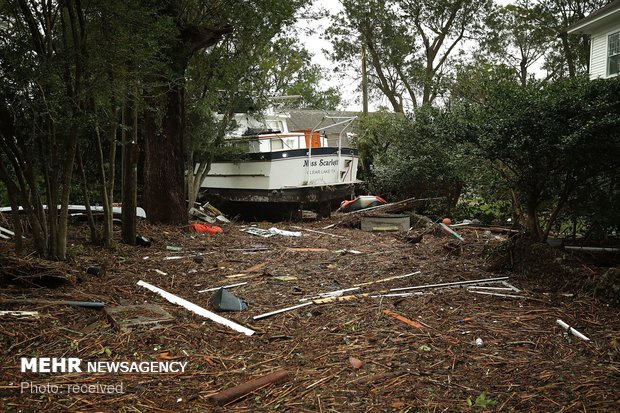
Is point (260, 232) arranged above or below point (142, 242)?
below

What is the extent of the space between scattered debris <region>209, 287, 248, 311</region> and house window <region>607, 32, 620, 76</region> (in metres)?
15.2

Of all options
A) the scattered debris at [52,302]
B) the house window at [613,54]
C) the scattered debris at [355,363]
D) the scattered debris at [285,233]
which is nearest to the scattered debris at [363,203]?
the scattered debris at [285,233]

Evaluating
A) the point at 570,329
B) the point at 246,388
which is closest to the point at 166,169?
the point at 246,388

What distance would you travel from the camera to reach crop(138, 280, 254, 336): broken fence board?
4.02 metres

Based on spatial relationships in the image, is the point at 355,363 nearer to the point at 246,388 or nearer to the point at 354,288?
the point at 246,388

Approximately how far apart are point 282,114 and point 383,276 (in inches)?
389

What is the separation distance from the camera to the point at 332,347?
3.64m

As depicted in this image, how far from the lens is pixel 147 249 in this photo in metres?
7.37

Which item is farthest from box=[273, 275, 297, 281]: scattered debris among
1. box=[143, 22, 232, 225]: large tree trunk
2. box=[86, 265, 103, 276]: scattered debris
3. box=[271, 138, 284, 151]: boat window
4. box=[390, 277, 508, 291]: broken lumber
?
box=[271, 138, 284, 151]: boat window

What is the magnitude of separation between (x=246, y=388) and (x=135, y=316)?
151 centimetres

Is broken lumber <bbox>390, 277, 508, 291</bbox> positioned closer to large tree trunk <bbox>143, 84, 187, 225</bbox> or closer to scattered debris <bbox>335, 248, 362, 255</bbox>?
scattered debris <bbox>335, 248, 362, 255</bbox>

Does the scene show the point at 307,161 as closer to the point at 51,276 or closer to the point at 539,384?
the point at 51,276

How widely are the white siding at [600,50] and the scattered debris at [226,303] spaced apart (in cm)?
1522

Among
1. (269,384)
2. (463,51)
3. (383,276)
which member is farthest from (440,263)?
(463,51)
